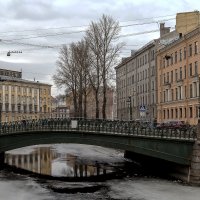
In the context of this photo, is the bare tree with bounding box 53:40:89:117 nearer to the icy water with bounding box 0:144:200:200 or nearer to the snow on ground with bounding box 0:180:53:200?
the icy water with bounding box 0:144:200:200

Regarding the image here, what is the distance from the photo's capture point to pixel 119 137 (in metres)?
49.2

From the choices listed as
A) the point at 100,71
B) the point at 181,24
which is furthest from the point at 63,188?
the point at 181,24

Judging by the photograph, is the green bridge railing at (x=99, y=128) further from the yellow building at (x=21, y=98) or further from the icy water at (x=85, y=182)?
the yellow building at (x=21, y=98)

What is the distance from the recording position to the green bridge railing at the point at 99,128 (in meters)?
43.3

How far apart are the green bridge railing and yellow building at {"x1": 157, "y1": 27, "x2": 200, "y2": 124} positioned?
26401 millimetres

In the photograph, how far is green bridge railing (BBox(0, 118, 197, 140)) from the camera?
142 ft

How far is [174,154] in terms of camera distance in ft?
142

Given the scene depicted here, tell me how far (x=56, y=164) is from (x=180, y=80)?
32.9 metres

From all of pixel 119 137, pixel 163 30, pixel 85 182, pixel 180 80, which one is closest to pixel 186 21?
pixel 180 80

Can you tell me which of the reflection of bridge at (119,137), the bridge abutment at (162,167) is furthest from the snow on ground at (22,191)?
the bridge abutment at (162,167)

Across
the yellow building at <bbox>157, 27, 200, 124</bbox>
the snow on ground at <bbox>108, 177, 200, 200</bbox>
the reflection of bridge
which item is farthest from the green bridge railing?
the yellow building at <bbox>157, 27, 200, 124</bbox>

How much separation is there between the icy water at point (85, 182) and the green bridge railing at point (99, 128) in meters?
4.06

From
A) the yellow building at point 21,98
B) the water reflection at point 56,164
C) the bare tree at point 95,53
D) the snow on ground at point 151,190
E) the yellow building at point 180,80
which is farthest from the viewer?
the yellow building at point 21,98

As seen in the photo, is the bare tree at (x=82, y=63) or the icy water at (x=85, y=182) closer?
the icy water at (x=85, y=182)
